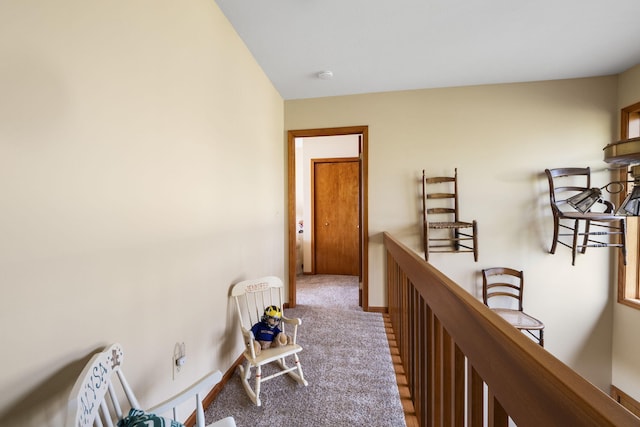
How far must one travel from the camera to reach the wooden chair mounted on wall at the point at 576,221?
250cm

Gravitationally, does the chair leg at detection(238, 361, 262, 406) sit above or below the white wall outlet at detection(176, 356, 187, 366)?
below

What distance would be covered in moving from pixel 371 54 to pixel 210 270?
2175mm

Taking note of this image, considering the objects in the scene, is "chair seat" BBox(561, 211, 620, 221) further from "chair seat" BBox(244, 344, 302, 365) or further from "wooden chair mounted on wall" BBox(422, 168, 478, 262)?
"chair seat" BBox(244, 344, 302, 365)

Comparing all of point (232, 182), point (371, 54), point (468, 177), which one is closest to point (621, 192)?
point (468, 177)

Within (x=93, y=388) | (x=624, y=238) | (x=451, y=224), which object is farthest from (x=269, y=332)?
(x=624, y=238)

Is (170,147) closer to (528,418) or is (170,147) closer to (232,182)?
(232,182)

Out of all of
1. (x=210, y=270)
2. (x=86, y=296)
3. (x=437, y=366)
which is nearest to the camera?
(x=86, y=296)

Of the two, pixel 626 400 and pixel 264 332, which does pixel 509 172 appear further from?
pixel 264 332

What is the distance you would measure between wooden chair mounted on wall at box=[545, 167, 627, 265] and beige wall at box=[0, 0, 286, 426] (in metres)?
3.10

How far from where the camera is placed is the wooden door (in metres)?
4.64

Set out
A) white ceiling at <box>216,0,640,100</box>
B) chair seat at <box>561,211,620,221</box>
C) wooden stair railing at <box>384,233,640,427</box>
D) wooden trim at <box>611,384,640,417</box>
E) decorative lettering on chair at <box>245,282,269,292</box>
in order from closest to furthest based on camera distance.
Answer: wooden stair railing at <box>384,233,640,427</box> < white ceiling at <box>216,0,640,100</box> < decorative lettering on chair at <box>245,282,269,292</box> < chair seat at <box>561,211,620,221</box> < wooden trim at <box>611,384,640,417</box>

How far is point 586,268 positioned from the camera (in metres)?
2.68

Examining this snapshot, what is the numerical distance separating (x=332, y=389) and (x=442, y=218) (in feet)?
6.79

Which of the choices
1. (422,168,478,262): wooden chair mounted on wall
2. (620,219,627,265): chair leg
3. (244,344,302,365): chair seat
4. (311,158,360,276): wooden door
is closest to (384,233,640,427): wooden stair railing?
(244,344,302,365): chair seat
